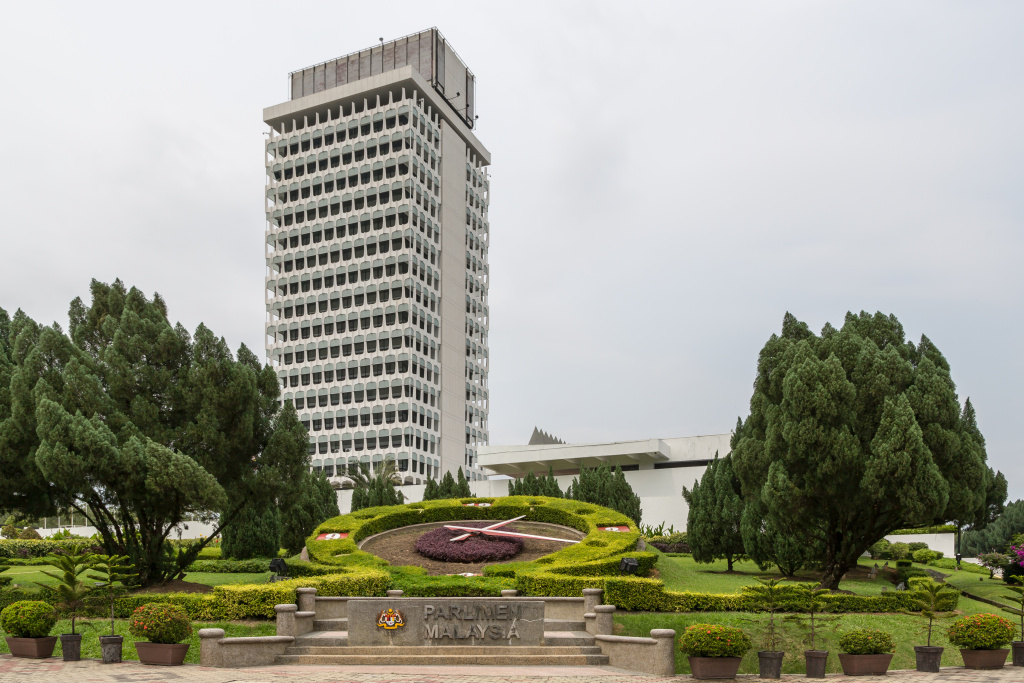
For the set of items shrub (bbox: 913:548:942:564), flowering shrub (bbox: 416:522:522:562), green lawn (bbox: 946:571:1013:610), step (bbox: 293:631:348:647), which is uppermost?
flowering shrub (bbox: 416:522:522:562)

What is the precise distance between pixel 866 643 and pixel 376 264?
239 ft

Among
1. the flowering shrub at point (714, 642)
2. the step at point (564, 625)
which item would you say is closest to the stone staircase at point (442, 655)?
the step at point (564, 625)

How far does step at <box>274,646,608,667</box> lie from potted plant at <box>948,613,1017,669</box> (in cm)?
620

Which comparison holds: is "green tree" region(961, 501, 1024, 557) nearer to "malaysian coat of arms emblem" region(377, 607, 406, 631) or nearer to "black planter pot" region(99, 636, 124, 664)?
"malaysian coat of arms emblem" region(377, 607, 406, 631)

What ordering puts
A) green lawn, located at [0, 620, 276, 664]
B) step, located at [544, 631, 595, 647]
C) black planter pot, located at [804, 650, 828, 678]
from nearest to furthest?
black planter pot, located at [804, 650, 828, 678] < green lawn, located at [0, 620, 276, 664] < step, located at [544, 631, 595, 647]

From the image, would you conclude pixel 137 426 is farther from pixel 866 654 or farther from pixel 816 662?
pixel 866 654

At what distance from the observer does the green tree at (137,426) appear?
19.8 metres

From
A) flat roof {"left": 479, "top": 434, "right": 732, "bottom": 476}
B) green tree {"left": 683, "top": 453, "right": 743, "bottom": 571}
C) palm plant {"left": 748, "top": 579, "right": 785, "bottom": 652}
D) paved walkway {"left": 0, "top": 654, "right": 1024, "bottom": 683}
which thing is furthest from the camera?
flat roof {"left": 479, "top": 434, "right": 732, "bottom": 476}

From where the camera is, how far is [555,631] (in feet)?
58.0

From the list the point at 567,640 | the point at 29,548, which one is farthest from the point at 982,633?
the point at 29,548

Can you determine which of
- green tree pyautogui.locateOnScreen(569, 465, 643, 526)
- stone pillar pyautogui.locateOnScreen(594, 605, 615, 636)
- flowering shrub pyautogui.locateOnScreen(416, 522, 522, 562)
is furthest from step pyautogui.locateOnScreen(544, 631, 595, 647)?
green tree pyautogui.locateOnScreen(569, 465, 643, 526)

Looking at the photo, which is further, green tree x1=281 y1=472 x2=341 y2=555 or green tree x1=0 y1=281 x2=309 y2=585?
green tree x1=281 y1=472 x2=341 y2=555

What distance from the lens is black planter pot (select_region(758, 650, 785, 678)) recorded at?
559 inches

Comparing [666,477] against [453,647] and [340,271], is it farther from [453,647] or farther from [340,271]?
[340,271]
